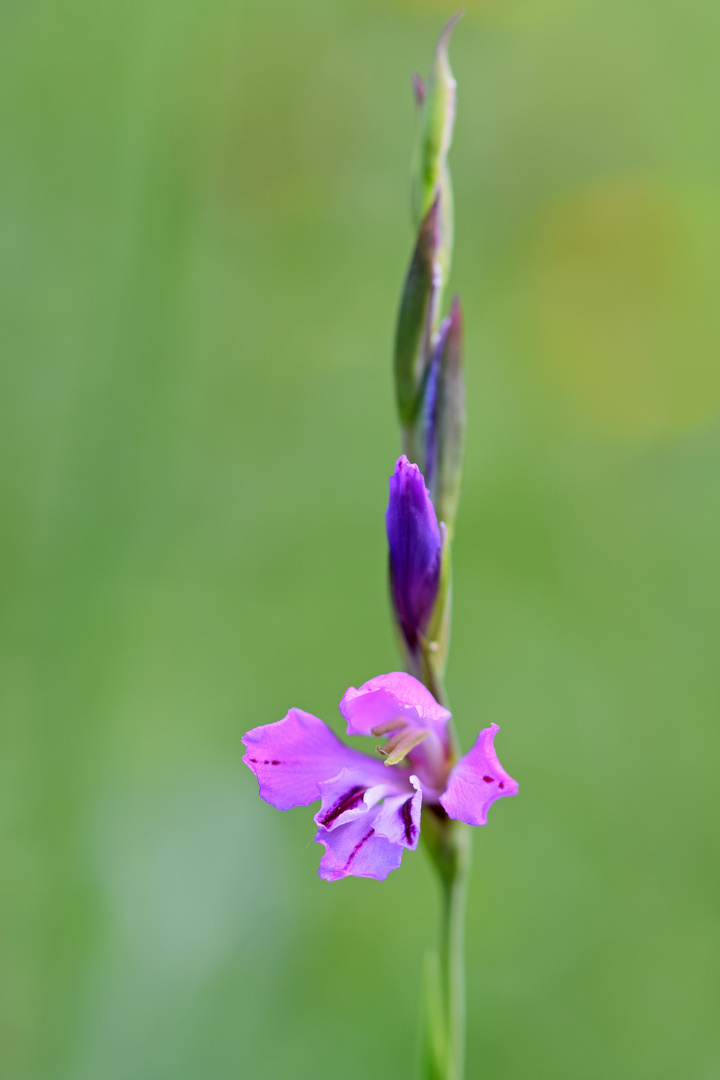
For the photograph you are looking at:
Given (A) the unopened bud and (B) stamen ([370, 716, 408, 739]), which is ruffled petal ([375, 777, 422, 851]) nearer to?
(B) stamen ([370, 716, 408, 739])

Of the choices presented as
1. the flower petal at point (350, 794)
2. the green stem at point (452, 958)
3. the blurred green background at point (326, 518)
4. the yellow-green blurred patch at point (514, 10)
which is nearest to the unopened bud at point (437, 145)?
the flower petal at point (350, 794)

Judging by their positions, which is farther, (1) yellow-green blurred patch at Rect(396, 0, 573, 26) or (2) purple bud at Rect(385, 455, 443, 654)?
(1) yellow-green blurred patch at Rect(396, 0, 573, 26)

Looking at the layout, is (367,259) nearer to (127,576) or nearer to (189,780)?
(127,576)

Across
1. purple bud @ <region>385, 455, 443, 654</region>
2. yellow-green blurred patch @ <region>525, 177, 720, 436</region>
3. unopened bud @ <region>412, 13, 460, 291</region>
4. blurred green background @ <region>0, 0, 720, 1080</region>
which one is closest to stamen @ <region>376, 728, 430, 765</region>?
purple bud @ <region>385, 455, 443, 654</region>

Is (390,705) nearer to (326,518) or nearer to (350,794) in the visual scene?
(350,794)

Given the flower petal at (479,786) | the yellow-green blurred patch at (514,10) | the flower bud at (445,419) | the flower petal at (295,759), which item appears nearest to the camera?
the flower petal at (479,786)

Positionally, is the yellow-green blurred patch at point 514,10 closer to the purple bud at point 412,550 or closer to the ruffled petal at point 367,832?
the purple bud at point 412,550
